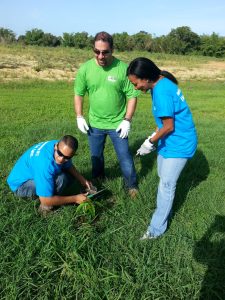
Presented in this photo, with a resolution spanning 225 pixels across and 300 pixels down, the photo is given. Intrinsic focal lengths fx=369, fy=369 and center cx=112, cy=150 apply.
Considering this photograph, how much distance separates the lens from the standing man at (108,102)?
4.05 metres

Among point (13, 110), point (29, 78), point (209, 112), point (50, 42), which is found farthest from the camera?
point (50, 42)

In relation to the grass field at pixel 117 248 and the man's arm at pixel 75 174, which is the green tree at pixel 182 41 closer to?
the grass field at pixel 117 248

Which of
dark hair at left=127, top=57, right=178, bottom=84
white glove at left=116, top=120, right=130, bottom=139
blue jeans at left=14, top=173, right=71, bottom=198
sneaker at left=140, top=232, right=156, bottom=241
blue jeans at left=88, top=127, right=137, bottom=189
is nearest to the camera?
dark hair at left=127, top=57, right=178, bottom=84

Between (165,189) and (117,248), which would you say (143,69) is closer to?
(165,189)

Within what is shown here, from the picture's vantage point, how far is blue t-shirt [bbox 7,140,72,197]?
3346mm

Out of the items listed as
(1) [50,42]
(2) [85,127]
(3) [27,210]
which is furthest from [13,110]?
(1) [50,42]

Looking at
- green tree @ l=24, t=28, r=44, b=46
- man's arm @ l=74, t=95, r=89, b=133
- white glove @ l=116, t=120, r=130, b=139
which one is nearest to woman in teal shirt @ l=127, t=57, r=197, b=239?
white glove @ l=116, t=120, r=130, b=139

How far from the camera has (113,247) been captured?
3082mm

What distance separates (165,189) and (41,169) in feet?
3.79

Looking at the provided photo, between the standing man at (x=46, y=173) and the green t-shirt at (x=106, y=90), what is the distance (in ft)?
2.45

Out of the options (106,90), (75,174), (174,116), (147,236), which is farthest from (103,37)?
(147,236)

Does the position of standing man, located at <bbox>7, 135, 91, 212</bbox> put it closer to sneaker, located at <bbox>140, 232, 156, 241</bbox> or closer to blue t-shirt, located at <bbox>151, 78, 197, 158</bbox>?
sneaker, located at <bbox>140, 232, 156, 241</bbox>

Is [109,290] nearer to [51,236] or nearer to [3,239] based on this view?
[51,236]

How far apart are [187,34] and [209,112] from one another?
5655 centimetres
